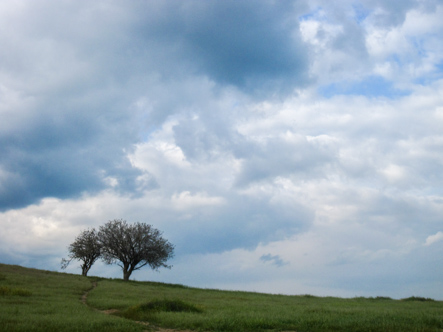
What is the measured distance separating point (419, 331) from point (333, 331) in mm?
3107

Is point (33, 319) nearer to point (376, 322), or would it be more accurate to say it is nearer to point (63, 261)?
point (376, 322)

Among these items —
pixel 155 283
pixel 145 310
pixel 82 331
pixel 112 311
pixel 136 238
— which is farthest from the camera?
pixel 136 238

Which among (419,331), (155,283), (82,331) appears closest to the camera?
(82,331)

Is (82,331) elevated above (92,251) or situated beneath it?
situated beneath

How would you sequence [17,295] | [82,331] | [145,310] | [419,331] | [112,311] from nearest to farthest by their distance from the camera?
[82,331] < [419,331] < [145,310] < [112,311] < [17,295]

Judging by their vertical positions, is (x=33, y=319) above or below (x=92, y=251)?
below

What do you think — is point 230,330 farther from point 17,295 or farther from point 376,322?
point 17,295

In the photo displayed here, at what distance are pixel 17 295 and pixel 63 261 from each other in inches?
1721

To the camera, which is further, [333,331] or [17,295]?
[17,295]

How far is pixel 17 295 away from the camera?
24.2 meters

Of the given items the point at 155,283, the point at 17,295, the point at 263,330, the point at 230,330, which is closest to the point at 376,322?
the point at 263,330

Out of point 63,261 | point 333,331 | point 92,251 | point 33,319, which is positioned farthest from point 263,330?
point 63,261

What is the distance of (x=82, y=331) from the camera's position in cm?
1260

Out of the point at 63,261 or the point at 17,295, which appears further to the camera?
the point at 63,261
